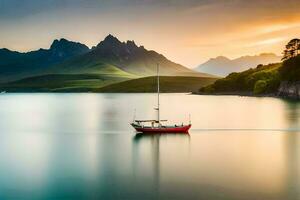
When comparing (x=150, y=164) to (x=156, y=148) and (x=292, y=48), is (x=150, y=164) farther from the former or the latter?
(x=292, y=48)

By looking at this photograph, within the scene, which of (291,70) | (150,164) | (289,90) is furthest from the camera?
(291,70)

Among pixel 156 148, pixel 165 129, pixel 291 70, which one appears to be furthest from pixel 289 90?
pixel 156 148

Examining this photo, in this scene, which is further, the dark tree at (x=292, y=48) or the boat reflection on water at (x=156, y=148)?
the dark tree at (x=292, y=48)

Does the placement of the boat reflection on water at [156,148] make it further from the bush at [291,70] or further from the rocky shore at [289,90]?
the bush at [291,70]

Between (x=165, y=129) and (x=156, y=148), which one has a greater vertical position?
(x=165, y=129)

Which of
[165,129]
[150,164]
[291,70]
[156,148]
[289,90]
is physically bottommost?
[150,164]

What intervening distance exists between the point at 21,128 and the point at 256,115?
53554 millimetres

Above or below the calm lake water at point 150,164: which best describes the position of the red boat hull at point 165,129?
above

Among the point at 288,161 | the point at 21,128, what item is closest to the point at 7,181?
the point at 288,161

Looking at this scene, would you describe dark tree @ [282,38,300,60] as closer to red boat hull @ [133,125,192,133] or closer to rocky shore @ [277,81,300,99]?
rocky shore @ [277,81,300,99]

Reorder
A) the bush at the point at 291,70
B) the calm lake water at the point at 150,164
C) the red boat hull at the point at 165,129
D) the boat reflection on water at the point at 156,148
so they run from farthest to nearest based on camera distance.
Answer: the bush at the point at 291,70, the red boat hull at the point at 165,129, the boat reflection on water at the point at 156,148, the calm lake water at the point at 150,164

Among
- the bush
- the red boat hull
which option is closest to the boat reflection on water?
the red boat hull

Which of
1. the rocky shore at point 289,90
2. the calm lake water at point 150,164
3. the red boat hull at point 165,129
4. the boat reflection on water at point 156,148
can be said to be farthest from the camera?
the rocky shore at point 289,90

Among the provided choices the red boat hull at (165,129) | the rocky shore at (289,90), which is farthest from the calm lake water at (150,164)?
the rocky shore at (289,90)
